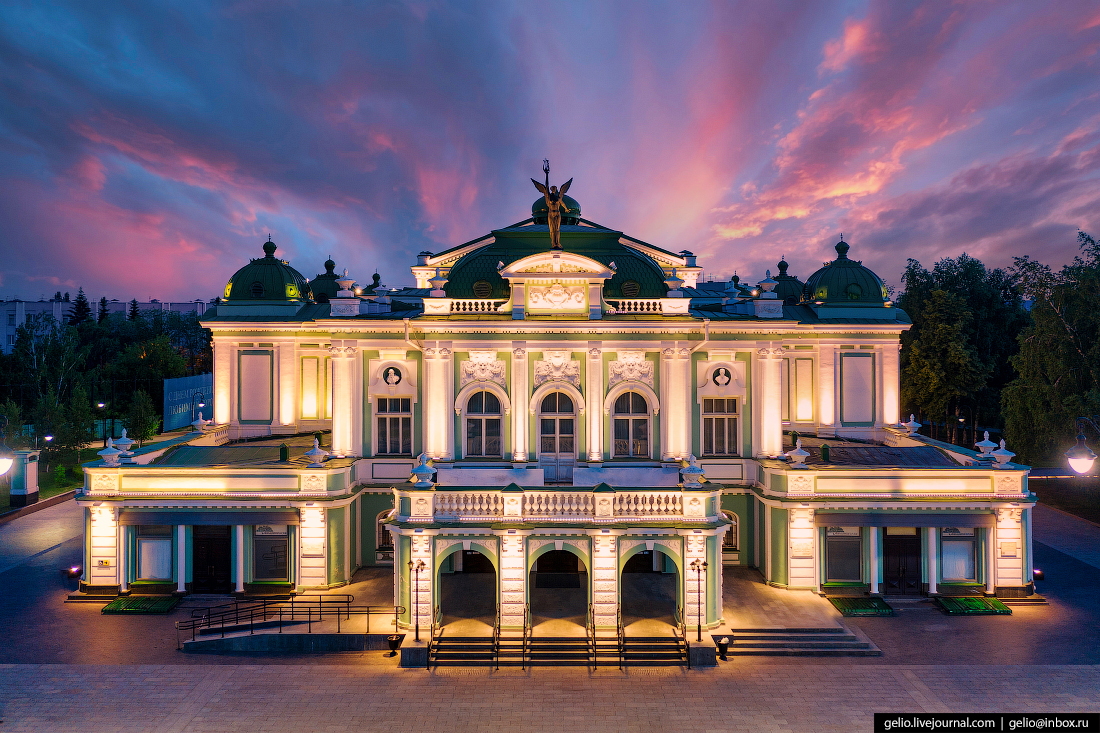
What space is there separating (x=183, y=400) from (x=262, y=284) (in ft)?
110

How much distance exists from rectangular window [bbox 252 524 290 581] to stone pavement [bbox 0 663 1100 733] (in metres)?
→ 4.77

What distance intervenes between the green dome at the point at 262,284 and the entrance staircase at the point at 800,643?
24.8m

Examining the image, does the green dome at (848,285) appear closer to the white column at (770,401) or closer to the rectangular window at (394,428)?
the white column at (770,401)

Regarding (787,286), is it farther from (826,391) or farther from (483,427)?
(483,427)

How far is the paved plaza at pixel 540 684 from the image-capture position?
13516mm

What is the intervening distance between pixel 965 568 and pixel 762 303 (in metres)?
11.7

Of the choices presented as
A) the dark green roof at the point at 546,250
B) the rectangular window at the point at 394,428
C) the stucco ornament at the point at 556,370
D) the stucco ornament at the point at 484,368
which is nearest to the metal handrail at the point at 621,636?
the stucco ornament at the point at 556,370

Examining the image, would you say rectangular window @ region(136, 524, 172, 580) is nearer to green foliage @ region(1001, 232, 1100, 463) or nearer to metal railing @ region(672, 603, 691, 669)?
metal railing @ region(672, 603, 691, 669)

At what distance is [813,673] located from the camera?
15.7 metres

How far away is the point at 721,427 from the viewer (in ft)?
74.8

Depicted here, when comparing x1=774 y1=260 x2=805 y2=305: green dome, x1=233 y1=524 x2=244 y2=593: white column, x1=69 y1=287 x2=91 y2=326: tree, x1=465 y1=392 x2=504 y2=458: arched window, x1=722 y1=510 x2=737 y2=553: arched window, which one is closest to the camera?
x1=233 y1=524 x2=244 y2=593: white column

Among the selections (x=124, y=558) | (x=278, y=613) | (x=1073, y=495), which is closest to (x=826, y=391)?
(x=1073, y=495)

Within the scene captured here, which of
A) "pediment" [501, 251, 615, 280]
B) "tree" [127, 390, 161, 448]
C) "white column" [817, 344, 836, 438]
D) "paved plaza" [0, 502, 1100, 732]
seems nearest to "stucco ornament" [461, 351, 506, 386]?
"pediment" [501, 251, 615, 280]

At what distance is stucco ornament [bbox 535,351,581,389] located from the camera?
2167cm
